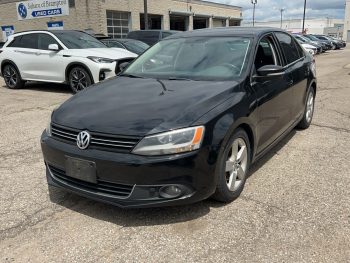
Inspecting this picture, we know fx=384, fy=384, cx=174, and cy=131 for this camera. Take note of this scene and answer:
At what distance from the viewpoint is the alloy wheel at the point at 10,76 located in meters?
10.8

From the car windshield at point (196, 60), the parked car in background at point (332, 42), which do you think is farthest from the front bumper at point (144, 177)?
the parked car in background at point (332, 42)

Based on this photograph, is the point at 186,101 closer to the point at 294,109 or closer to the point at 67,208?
the point at 67,208

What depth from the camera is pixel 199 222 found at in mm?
3266

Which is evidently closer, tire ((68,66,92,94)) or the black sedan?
the black sedan

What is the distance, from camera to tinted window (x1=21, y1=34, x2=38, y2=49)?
10289 millimetres

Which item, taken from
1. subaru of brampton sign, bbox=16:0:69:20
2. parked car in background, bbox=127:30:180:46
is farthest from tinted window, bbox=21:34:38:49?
subaru of brampton sign, bbox=16:0:69:20

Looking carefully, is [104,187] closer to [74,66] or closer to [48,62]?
[74,66]

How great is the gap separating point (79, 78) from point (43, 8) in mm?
22978

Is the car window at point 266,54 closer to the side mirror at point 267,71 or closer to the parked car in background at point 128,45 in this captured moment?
the side mirror at point 267,71

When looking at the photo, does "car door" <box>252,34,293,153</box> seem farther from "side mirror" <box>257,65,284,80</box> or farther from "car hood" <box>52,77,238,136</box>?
"car hood" <box>52,77,238,136</box>

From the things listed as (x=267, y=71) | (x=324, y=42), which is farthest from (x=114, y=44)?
(x=324, y=42)

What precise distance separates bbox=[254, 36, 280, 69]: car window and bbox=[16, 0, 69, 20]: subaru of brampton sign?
2662 centimetres

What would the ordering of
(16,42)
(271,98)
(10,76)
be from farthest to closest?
1. (10,76)
2. (16,42)
3. (271,98)

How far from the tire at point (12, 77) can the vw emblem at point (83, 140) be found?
8.37 meters
